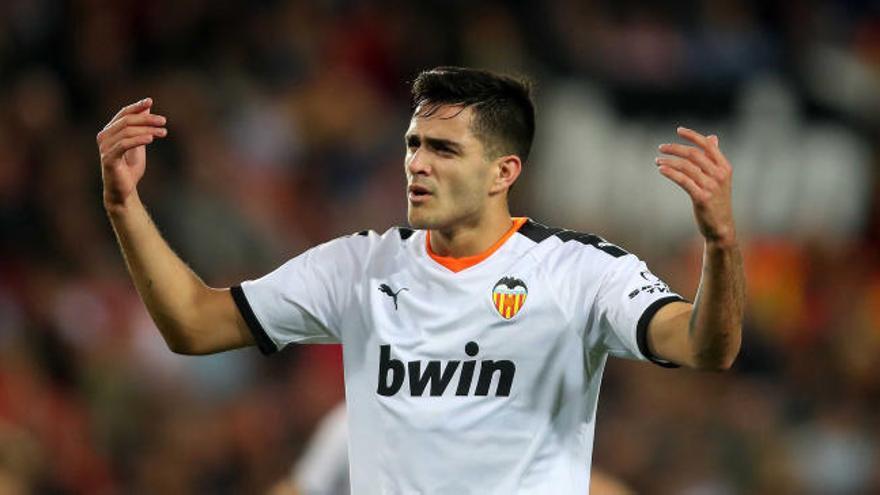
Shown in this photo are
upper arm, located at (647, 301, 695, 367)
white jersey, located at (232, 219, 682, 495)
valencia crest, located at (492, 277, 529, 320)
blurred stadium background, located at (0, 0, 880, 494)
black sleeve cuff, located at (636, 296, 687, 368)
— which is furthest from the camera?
blurred stadium background, located at (0, 0, 880, 494)

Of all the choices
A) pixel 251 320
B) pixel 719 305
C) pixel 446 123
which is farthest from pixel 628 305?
pixel 251 320

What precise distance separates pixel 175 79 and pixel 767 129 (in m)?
3.71

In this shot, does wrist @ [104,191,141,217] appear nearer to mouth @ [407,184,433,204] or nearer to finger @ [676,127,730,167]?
mouth @ [407,184,433,204]

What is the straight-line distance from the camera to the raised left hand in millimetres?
3754

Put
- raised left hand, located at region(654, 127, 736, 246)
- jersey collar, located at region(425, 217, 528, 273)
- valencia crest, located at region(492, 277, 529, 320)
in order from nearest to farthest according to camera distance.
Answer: raised left hand, located at region(654, 127, 736, 246) < valencia crest, located at region(492, 277, 529, 320) < jersey collar, located at region(425, 217, 528, 273)

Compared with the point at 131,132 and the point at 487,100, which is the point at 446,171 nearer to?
the point at 487,100

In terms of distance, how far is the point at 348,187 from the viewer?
955 centimetres

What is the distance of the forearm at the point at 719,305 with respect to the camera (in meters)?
3.78

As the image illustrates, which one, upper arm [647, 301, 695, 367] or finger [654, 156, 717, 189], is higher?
finger [654, 156, 717, 189]

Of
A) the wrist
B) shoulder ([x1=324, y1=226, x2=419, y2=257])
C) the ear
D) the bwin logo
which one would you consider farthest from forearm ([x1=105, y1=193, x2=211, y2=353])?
the ear

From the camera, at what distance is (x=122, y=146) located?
424 cm

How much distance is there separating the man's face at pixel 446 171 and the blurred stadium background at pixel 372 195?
13.1 ft

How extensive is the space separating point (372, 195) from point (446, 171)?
5.08 metres

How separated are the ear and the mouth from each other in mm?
209
